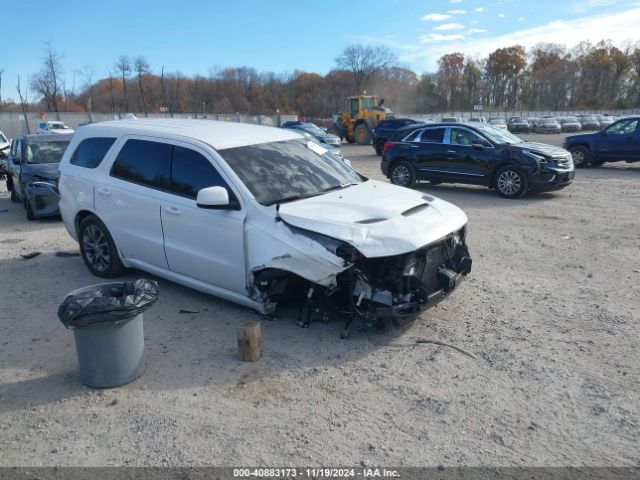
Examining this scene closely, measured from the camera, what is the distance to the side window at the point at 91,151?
6332 mm

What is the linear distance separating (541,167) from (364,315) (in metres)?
8.66

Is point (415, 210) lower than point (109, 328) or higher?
higher

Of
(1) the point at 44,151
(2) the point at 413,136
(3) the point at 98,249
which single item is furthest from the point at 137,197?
(2) the point at 413,136

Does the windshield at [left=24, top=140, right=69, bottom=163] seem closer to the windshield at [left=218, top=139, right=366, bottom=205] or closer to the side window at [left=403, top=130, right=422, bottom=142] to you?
the windshield at [left=218, top=139, right=366, bottom=205]

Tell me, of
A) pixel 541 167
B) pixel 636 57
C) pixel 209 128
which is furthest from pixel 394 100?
pixel 209 128

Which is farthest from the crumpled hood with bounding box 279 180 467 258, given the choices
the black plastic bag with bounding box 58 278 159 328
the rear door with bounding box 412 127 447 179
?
the rear door with bounding box 412 127 447 179

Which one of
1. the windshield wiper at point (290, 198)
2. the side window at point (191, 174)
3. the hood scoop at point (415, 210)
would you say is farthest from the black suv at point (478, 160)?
the side window at point (191, 174)

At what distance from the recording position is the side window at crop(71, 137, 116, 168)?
20.8ft

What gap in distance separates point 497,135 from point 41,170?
398 inches

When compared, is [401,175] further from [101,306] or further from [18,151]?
[101,306]

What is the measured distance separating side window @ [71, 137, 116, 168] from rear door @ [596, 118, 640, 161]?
16.4 meters

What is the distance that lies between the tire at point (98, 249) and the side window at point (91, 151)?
68 centimetres

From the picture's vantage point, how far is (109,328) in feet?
12.4

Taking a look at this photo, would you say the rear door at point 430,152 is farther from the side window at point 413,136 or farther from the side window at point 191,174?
the side window at point 191,174
